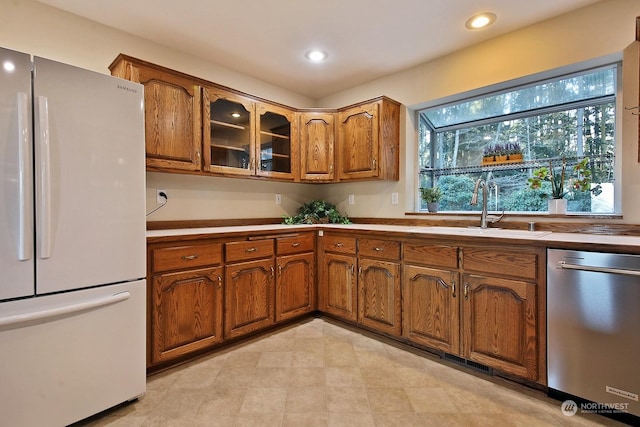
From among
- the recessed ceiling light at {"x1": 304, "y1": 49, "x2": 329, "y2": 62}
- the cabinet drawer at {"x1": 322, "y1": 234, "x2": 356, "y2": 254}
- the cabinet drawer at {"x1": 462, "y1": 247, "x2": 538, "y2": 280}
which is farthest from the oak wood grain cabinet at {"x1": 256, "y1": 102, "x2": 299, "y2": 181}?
the cabinet drawer at {"x1": 462, "y1": 247, "x2": 538, "y2": 280}

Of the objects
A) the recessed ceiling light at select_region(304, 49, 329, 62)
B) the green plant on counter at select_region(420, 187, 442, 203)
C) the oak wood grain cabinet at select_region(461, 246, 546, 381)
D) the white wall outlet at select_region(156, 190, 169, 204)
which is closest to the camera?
the oak wood grain cabinet at select_region(461, 246, 546, 381)

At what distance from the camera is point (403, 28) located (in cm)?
227

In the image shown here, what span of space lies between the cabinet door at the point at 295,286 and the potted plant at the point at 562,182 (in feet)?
6.44

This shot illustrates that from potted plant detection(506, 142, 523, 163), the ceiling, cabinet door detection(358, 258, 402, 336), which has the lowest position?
cabinet door detection(358, 258, 402, 336)

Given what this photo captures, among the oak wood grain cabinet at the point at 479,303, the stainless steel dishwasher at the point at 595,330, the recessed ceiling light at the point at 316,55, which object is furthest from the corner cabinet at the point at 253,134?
the stainless steel dishwasher at the point at 595,330

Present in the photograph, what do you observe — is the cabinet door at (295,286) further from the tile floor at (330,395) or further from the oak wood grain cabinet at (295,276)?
the tile floor at (330,395)

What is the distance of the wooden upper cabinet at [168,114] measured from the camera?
2.11m

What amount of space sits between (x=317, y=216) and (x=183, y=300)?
1.70m

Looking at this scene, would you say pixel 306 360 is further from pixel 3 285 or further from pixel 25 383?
pixel 3 285

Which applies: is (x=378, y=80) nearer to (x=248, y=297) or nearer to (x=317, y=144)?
(x=317, y=144)

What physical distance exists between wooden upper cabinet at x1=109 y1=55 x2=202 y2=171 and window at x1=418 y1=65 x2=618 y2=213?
2147mm

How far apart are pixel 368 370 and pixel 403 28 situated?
2.48m

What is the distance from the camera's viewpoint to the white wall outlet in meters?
2.47

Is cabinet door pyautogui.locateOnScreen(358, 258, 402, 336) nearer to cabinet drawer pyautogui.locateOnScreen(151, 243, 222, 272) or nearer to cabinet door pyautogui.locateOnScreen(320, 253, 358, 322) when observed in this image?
cabinet door pyautogui.locateOnScreen(320, 253, 358, 322)
